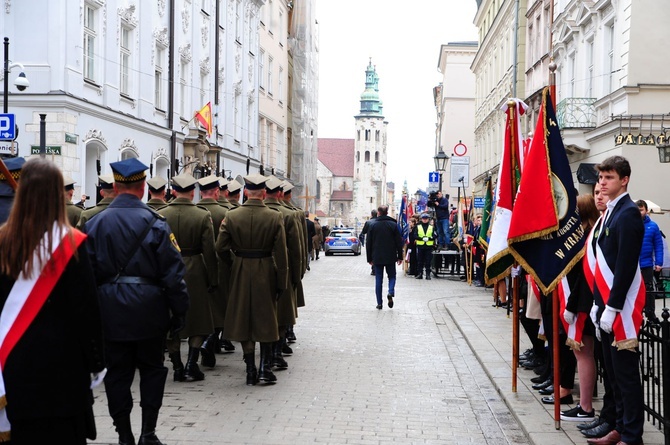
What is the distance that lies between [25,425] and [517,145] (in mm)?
5159

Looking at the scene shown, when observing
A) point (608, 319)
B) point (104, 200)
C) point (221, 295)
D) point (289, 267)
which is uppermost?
point (104, 200)

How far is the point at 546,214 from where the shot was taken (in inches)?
271

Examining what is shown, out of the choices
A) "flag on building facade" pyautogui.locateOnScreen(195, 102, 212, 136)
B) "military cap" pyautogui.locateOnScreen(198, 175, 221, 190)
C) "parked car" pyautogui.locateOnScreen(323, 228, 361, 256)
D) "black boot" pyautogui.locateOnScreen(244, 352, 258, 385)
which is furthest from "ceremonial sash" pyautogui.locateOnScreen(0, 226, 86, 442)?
"parked car" pyautogui.locateOnScreen(323, 228, 361, 256)

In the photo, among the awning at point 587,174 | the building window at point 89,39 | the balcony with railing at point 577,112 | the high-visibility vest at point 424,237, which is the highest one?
the building window at point 89,39

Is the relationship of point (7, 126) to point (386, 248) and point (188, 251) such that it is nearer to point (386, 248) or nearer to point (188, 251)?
point (386, 248)

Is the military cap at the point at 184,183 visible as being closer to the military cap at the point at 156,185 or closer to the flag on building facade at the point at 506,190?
the military cap at the point at 156,185

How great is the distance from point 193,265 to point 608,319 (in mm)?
4728

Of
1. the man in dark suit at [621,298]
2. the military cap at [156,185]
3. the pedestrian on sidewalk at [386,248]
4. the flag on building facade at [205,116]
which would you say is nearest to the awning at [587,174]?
the pedestrian on sidewalk at [386,248]

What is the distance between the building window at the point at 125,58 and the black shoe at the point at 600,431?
20.5 m

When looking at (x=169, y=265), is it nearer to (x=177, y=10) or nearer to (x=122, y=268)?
(x=122, y=268)

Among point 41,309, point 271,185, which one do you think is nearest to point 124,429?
point 41,309

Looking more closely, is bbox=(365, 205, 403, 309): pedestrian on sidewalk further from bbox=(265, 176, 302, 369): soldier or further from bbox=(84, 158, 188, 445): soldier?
bbox=(84, 158, 188, 445): soldier

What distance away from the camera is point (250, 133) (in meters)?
42.6

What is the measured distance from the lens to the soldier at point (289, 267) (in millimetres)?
9320
